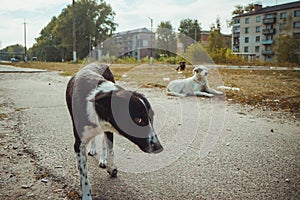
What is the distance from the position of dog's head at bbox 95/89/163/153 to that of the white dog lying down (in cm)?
657

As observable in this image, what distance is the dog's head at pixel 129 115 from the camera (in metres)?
2.29

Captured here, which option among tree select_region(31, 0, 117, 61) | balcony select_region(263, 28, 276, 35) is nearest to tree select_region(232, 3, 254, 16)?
balcony select_region(263, 28, 276, 35)

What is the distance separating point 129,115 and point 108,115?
0.18m

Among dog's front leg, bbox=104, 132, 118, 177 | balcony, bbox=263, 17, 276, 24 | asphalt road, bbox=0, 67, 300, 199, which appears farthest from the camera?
balcony, bbox=263, 17, 276, 24

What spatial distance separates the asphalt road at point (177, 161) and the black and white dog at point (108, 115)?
1.68 ft

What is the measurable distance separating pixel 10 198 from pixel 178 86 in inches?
279

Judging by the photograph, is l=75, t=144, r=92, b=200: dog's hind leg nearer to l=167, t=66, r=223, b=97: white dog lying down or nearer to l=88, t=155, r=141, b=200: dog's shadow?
l=88, t=155, r=141, b=200: dog's shadow

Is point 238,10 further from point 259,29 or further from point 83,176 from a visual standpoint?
point 83,176

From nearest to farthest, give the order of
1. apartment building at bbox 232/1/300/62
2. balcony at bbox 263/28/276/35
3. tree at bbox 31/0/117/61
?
1. tree at bbox 31/0/117/61
2. apartment building at bbox 232/1/300/62
3. balcony at bbox 263/28/276/35

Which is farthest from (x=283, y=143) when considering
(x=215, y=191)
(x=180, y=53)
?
(x=180, y=53)

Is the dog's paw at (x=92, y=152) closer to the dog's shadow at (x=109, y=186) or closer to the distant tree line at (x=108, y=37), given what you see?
the dog's shadow at (x=109, y=186)

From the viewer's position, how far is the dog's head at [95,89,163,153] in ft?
7.50

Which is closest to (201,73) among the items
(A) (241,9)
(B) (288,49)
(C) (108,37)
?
(B) (288,49)

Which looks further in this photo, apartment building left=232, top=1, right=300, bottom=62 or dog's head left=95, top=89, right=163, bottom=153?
apartment building left=232, top=1, right=300, bottom=62
